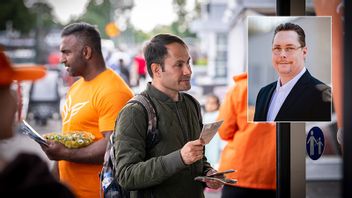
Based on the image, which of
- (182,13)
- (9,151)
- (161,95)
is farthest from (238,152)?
(182,13)

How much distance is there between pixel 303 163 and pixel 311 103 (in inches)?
16.4

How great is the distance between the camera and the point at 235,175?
4922 mm

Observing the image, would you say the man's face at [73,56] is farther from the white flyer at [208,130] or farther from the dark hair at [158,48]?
the white flyer at [208,130]

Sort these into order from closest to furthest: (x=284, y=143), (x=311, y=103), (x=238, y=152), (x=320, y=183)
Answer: (x=311, y=103) → (x=284, y=143) → (x=238, y=152) → (x=320, y=183)

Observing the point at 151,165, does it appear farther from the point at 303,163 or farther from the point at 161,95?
the point at 303,163

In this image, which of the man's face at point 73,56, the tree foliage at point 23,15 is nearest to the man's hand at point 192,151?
the man's face at point 73,56

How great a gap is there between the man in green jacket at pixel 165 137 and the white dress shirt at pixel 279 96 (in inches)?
16.4

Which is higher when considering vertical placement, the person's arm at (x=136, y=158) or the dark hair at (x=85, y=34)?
the dark hair at (x=85, y=34)

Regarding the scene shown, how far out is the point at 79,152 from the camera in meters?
4.04

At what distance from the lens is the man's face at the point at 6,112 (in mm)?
2105

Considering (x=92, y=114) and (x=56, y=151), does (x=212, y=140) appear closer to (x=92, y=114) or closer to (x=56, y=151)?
(x=92, y=114)

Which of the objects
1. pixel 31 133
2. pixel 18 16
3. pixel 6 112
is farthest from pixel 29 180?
pixel 18 16

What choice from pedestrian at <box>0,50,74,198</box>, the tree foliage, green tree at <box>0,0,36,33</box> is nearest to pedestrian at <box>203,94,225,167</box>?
pedestrian at <box>0,50,74,198</box>

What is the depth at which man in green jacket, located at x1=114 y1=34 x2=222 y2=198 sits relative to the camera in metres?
3.06
